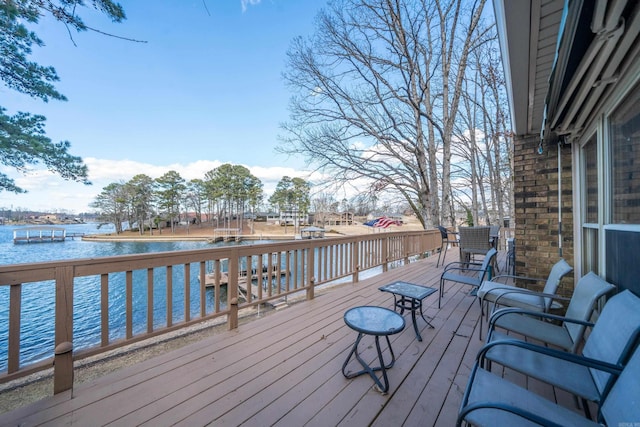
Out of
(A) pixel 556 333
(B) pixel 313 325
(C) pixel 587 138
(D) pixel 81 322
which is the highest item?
(C) pixel 587 138

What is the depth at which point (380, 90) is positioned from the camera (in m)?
9.57

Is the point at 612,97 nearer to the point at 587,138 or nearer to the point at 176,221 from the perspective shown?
the point at 587,138

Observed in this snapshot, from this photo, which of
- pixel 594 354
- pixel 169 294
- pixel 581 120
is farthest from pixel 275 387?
pixel 581 120

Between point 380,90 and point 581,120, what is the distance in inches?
333

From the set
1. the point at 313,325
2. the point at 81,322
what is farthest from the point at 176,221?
the point at 313,325

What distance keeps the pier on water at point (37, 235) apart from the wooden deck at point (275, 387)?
122 feet

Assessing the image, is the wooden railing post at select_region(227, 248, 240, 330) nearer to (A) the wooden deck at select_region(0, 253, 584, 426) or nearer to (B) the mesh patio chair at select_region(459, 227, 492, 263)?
(A) the wooden deck at select_region(0, 253, 584, 426)

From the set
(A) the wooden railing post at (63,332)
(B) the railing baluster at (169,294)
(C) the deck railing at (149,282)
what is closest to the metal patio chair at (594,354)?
(C) the deck railing at (149,282)

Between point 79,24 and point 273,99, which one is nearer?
point 79,24

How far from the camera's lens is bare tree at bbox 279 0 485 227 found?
8.07 meters

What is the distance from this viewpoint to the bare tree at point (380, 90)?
8.07m

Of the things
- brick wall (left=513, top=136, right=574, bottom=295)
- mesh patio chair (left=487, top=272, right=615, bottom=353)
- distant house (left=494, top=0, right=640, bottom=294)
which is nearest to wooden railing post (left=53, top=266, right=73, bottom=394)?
mesh patio chair (left=487, top=272, right=615, bottom=353)

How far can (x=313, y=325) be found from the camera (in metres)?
2.77

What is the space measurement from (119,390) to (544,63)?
3973 millimetres
